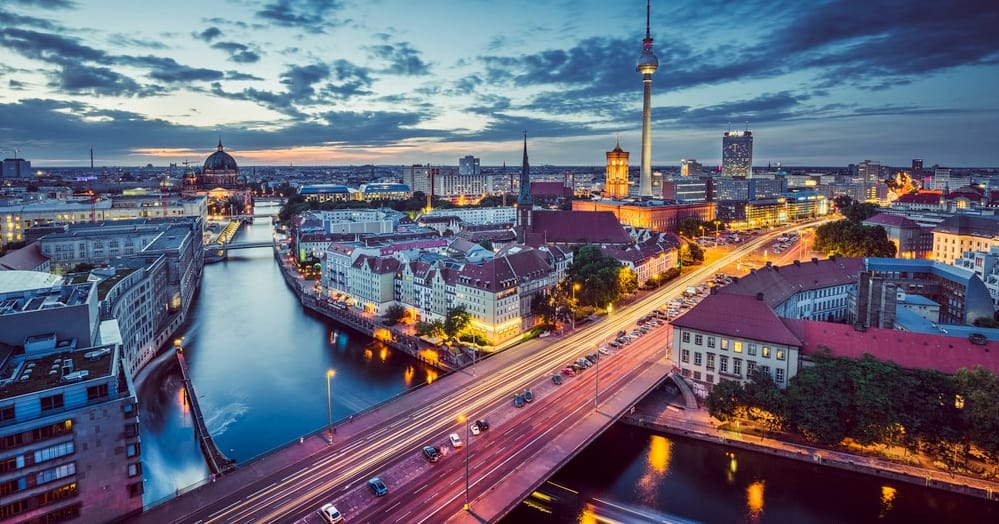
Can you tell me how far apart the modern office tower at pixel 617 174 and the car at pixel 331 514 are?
381ft

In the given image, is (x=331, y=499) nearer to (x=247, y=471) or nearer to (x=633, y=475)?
(x=247, y=471)

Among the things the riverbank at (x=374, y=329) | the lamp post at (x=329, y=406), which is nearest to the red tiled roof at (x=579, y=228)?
the riverbank at (x=374, y=329)

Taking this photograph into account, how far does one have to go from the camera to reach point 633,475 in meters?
27.4

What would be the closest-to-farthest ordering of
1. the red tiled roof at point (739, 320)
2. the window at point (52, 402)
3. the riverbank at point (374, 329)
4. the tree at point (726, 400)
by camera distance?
the window at point (52, 402) < the tree at point (726, 400) < the red tiled roof at point (739, 320) < the riverbank at point (374, 329)

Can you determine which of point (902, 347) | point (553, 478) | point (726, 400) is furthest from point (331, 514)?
point (902, 347)

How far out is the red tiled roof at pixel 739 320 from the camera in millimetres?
30750

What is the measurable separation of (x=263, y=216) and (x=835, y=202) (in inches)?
6273

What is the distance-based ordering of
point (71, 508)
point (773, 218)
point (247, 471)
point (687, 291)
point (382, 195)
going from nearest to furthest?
1. point (71, 508)
2. point (247, 471)
3. point (687, 291)
4. point (773, 218)
5. point (382, 195)

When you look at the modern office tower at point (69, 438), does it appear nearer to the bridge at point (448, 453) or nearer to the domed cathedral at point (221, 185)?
the bridge at point (448, 453)

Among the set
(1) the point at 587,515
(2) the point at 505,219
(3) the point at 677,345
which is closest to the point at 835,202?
(2) the point at 505,219

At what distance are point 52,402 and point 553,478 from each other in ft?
69.0

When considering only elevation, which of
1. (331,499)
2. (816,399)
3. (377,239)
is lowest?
(331,499)

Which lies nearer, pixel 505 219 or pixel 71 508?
pixel 71 508

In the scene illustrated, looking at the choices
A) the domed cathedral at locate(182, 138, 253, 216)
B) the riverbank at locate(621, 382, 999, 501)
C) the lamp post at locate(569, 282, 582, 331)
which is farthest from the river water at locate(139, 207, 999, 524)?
the domed cathedral at locate(182, 138, 253, 216)
